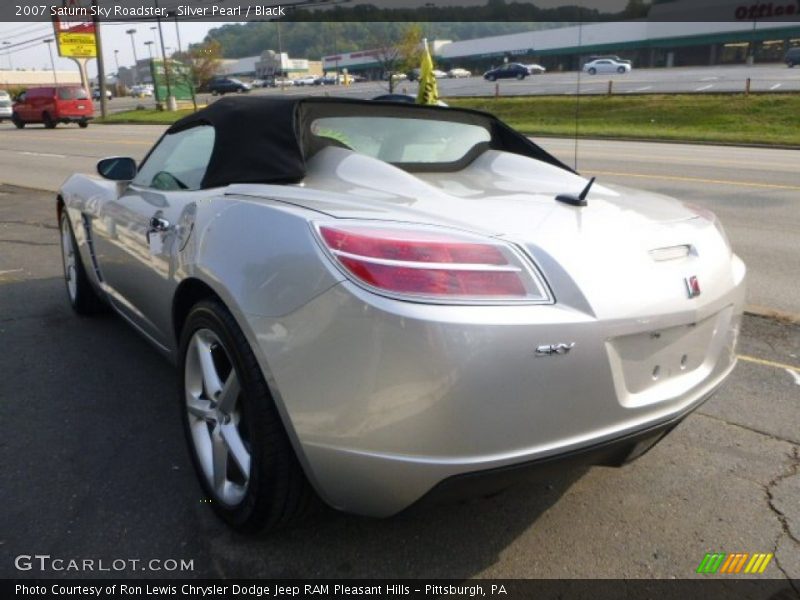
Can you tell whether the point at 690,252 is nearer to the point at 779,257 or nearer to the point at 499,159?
the point at 499,159

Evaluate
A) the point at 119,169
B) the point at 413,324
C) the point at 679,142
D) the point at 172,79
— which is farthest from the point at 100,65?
the point at 413,324

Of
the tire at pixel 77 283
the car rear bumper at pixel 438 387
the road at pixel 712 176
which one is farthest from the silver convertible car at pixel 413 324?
the road at pixel 712 176

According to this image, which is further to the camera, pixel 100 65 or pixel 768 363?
pixel 100 65

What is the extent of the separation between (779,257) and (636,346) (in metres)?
5.22

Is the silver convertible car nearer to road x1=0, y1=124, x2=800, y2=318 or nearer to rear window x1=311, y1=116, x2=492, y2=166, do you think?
rear window x1=311, y1=116, x2=492, y2=166

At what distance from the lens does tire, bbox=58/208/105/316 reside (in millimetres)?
4605

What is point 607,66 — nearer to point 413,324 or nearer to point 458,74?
point 458,74

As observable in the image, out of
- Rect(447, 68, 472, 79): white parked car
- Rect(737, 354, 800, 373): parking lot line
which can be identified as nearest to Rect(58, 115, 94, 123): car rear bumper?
Rect(737, 354, 800, 373): parking lot line

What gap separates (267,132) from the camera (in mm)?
2738

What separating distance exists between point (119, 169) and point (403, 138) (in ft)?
5.71

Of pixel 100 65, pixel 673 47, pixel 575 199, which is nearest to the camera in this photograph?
pixel 575 199

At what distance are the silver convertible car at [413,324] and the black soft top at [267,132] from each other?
0.01 m

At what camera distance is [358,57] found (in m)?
64.9

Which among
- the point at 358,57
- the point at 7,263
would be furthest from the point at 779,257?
the point at 358,57
